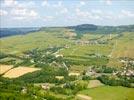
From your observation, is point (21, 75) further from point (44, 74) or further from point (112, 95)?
point (112, 95)

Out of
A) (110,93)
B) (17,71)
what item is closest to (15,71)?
(17,71)

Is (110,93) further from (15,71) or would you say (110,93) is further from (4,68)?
(4,68)

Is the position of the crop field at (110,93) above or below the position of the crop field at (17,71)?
above

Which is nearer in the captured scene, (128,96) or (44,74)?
(128,96)

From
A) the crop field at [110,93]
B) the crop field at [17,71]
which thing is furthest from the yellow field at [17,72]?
the crop field at [110,93]

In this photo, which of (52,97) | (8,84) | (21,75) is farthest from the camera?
(21,75)

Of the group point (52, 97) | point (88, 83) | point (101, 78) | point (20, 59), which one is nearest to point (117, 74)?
point (101, 78)

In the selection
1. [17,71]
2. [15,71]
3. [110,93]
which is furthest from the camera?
[17,71]

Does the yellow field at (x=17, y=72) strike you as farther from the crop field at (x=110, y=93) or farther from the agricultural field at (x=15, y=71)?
the crop field at (x=110, y=93)
